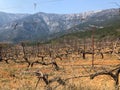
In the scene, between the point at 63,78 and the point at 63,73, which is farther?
the point at 63,73

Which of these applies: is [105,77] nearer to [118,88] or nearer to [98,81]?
[98,81]

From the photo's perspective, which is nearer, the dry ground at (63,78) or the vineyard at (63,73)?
the vineyard at (63,73)

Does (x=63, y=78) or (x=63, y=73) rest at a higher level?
(x=63, y=78)

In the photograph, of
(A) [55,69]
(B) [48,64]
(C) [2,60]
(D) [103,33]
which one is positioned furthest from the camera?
(D) [103,33]

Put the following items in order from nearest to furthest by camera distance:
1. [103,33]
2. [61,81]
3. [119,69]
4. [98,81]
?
[61,81], [119,69], [98,81], [103,33]

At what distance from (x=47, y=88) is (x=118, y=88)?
260 centimetres

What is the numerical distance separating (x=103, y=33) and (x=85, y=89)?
181m

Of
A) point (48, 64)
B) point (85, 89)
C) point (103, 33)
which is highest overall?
point (85, 89)

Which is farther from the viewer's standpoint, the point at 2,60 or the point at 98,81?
the point at 2,60

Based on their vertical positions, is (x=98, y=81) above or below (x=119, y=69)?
below

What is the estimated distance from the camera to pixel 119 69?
51.4ft

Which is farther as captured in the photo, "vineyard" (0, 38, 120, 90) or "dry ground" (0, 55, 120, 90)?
"dry ground" (0, 55, 120, 90)

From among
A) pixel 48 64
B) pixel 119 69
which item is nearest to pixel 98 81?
pixel 119 69

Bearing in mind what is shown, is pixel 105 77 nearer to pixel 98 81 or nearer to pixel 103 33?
pixel 98 81
